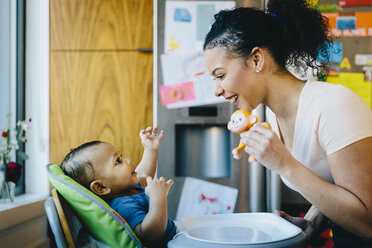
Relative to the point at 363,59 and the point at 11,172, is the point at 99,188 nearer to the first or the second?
the point at 11,172

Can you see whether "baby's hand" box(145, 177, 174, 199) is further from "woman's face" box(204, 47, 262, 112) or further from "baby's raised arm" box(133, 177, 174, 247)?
"woman's face" box(204, 47, 262, 112)

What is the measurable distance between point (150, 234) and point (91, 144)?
0.44 m

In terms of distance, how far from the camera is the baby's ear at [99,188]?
121cm

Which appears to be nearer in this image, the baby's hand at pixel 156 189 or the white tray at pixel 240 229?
the white tray at pixel 240 229

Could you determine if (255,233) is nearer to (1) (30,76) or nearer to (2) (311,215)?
(2) (311,215)

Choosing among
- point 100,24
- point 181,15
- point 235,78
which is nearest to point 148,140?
point 235,78

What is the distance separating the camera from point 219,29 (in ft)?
3.78

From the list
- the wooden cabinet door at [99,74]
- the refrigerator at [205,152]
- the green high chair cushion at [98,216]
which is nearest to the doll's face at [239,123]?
the green high chair cushion at [98,216]

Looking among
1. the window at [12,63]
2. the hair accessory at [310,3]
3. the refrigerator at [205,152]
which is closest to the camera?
the hair accessory at [310,3]

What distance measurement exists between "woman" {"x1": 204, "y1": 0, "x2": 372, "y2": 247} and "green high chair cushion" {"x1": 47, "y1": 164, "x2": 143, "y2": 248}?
0.40 metres

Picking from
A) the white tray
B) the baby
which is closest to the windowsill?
the baby

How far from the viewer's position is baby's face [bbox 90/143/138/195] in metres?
1.25

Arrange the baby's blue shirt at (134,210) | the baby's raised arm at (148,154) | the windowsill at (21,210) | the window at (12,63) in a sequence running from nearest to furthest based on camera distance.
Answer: the baby's blue shirt at (134,210) → the baby's raised arm at (148,154) → the windowsill at (21,210) → the window at (12,63)

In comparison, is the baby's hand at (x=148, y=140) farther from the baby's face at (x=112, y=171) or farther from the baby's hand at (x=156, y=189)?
the baby's hand at (x=156, y=189)
